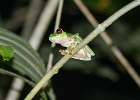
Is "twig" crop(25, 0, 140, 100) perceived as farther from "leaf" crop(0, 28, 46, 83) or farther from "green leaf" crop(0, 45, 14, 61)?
"leaf" crop(0, 28, 46, 83)

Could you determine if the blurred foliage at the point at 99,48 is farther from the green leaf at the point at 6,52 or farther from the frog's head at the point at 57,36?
the green leaf at the point at 6,52

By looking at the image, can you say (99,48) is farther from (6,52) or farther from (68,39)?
(6,52)

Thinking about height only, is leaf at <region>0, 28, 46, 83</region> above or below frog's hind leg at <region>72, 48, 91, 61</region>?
above

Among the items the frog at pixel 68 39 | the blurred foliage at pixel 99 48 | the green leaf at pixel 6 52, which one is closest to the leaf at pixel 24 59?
the frog at pixel 68 39

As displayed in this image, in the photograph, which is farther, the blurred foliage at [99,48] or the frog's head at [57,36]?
the blurred foliage at [99,48]

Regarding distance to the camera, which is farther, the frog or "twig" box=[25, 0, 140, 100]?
the frog

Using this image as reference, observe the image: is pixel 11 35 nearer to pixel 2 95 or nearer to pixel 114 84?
pixel 2 95

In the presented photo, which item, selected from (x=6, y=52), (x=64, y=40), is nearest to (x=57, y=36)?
(x=64, y=40)

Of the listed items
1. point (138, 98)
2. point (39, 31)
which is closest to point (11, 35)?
point (39, 31)

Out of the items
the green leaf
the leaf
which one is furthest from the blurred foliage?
the green leaf
